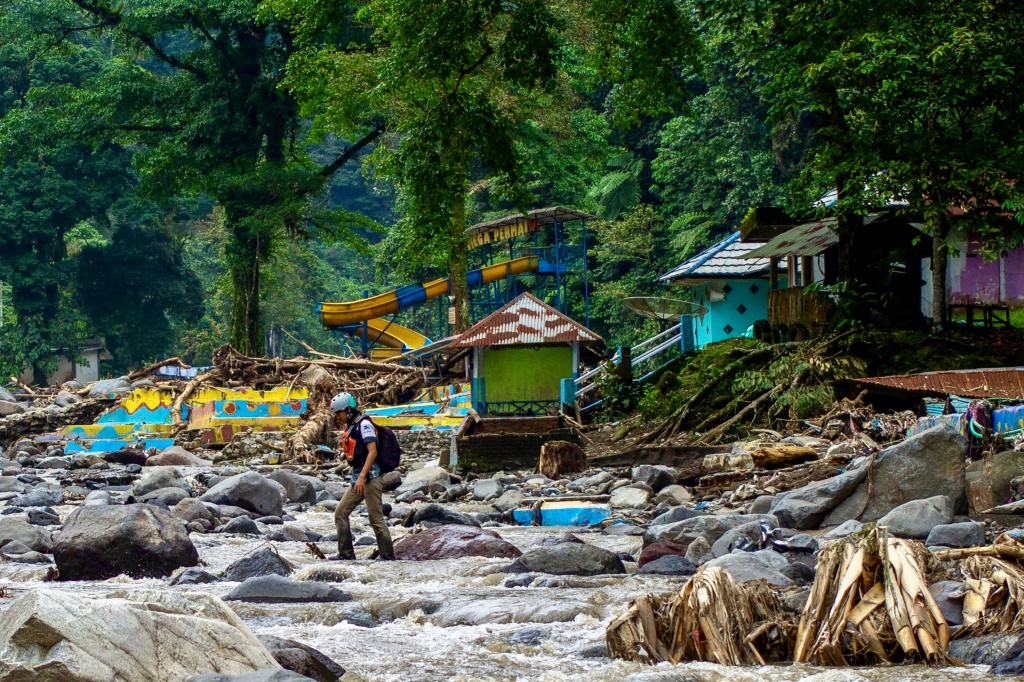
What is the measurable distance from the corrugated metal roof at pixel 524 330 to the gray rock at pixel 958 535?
14415mm

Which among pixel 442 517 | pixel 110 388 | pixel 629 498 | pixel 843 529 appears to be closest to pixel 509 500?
pixel 629 498

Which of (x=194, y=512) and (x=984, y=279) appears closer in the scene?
(x=194, y=512)

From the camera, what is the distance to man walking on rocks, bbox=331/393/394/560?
10463mm

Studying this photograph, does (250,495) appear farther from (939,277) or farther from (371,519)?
(939,277)

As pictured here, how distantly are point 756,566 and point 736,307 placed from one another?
911 inches

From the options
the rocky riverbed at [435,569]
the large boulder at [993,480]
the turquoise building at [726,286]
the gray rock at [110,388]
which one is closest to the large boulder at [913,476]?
the rocky riverbed at [435,569]

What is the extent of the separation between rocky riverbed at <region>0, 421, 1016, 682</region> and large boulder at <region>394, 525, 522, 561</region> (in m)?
0.02

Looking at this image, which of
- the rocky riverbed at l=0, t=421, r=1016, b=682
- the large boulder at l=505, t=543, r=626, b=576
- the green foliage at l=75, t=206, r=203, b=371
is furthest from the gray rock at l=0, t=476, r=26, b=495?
the green foliage at l=75, t=206, r=203, b=371

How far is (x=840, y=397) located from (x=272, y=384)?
615 inches

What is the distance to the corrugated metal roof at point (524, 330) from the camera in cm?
2244

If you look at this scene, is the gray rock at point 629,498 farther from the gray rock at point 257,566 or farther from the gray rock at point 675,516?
the gray rock at point 257,566

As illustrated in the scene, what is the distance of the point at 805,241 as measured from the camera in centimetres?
2062

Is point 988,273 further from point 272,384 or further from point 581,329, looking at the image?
point 272,384

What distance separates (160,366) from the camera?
33656 mm
